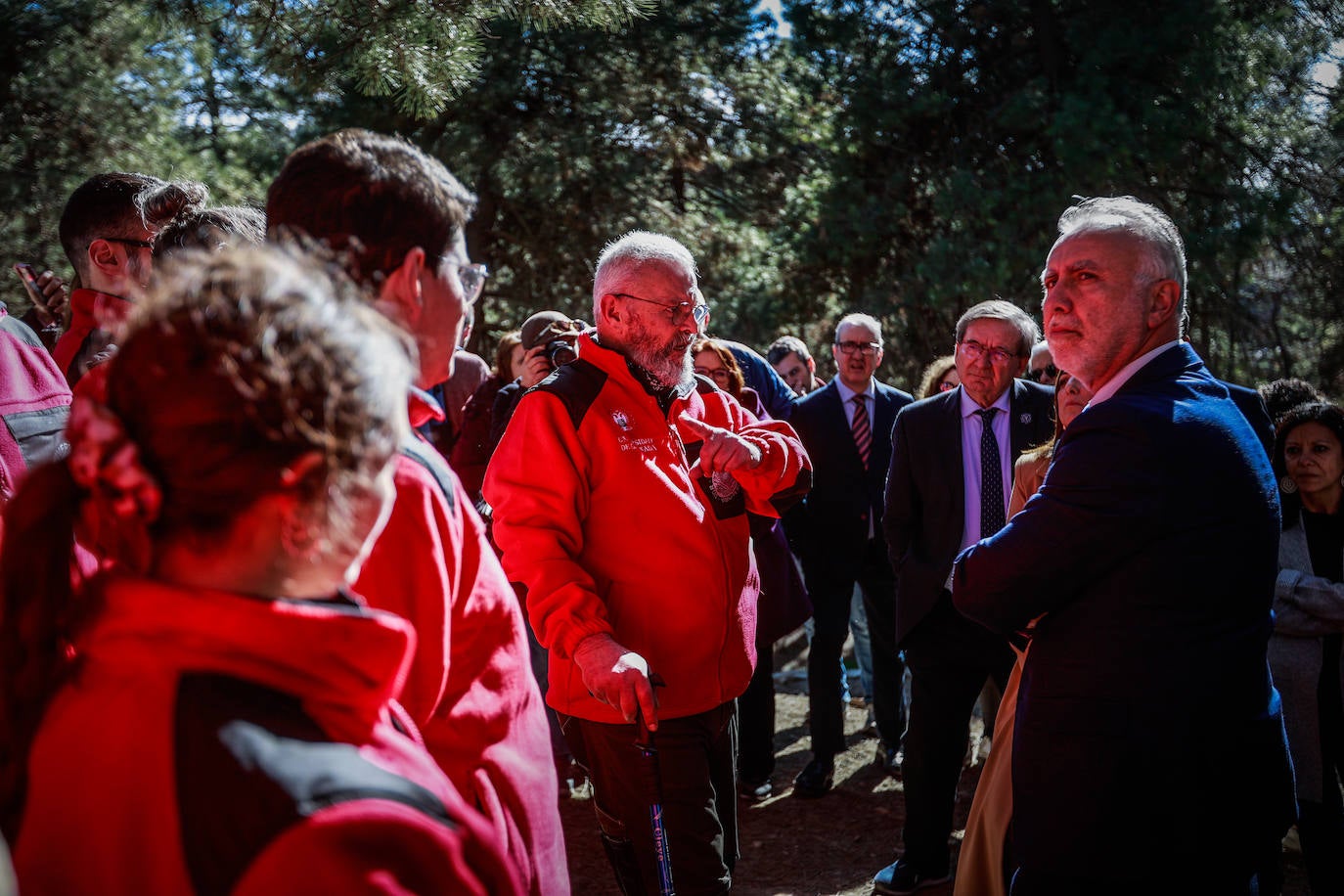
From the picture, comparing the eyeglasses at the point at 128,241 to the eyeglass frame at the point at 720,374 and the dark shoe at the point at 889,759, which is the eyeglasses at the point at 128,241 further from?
the dark shoe at the point at 889,759

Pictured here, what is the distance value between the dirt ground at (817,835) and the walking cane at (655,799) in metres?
1.82

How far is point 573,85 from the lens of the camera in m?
10.9

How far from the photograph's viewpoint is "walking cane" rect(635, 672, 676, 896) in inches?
104

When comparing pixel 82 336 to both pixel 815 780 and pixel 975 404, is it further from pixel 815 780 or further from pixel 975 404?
pixel 815 780

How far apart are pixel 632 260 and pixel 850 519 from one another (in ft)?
9.98

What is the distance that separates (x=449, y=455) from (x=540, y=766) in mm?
4110

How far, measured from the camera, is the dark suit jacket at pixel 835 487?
18.6 ft

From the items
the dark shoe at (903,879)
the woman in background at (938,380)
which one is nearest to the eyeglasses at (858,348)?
the woman in background at (938,380)

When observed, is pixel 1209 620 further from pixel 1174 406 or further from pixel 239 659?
pixel 239 659

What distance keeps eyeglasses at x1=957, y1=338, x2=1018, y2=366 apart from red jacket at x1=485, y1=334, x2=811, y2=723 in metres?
1.69

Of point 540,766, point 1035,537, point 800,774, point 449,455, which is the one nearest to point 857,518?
point 800,774

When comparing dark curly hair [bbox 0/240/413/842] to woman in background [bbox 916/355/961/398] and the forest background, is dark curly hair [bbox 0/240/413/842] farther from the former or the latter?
the forest background

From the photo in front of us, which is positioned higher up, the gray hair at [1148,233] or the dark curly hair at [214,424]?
the gray hair at [1148,233]

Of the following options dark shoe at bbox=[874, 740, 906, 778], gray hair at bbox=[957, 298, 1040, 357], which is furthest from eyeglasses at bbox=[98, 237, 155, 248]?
dark shoe at bbox=[874, 740, 906, 778]
